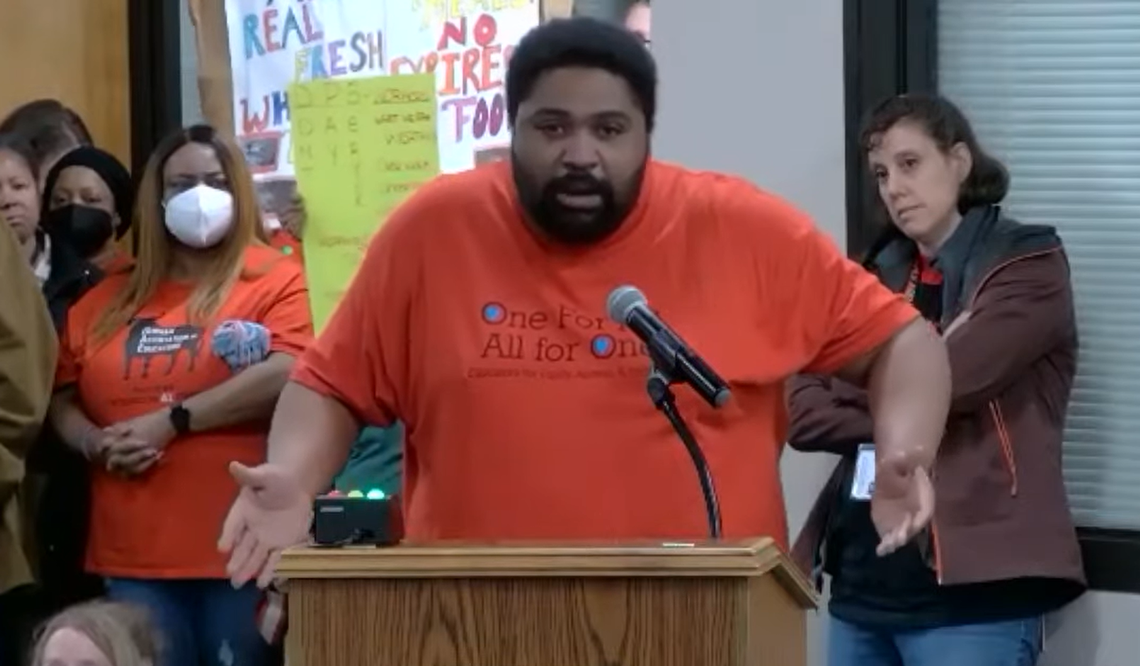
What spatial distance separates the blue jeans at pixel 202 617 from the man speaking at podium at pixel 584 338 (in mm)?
1405

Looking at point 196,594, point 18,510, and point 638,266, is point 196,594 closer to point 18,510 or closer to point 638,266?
point 18,510

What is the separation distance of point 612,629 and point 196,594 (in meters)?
2.41

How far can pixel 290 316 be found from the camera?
180 inches

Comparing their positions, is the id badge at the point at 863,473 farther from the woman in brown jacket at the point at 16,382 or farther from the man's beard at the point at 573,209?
the woman in brown jacket at the point at 16,382

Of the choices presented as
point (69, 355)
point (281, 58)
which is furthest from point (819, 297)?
point (281, 58)

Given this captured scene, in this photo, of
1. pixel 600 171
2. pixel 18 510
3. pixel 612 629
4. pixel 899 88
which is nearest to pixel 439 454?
pixel 600 171

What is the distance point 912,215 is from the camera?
160 inches

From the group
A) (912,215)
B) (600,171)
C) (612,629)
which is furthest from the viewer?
(912,215)

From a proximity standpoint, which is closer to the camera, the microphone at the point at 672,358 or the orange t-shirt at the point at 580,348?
the microphone at the point at 672,358

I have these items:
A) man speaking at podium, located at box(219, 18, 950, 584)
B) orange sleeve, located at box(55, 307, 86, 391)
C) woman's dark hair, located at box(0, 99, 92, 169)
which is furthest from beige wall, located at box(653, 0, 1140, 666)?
man speaking at podium, located at box(219, 18, 950, 584)

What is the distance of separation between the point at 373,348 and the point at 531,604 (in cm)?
84

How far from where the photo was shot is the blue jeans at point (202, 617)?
14.1 ft

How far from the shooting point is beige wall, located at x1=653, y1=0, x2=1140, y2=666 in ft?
15.4

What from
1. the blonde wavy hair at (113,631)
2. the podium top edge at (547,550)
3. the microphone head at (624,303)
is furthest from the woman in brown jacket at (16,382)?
the podium top edge at (547,550)
